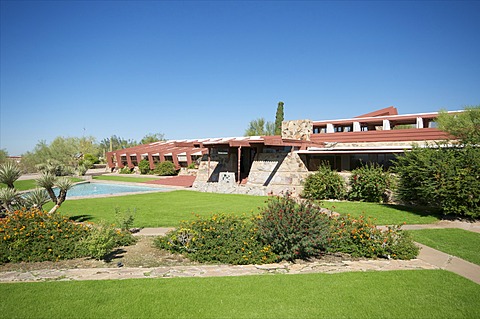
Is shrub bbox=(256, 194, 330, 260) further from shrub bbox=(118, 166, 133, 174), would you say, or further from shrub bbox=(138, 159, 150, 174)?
shrub bbox=(118, 166, 133, 174)

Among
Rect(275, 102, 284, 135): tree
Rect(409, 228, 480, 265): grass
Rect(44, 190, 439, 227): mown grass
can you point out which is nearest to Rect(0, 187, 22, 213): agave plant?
Rect(44, 190, 439, 227): mown grass

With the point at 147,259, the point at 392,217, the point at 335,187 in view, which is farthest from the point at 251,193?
the point at 147,259

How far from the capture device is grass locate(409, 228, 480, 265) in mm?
6699

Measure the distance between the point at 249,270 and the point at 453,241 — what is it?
5.58 meters

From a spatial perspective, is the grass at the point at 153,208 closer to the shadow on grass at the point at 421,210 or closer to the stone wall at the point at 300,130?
the shadow on grass at the point at 421,210

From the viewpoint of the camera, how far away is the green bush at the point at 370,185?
46.4ft

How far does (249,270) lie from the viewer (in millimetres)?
5703

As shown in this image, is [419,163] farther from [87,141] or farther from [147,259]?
[87,141]

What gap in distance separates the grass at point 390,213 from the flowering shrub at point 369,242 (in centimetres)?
271

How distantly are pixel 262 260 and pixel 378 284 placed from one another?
213 centimetres

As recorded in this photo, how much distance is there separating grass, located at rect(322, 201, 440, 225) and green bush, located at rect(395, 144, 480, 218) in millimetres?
619

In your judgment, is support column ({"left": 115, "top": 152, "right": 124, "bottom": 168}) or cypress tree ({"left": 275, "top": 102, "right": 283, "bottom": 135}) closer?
cypress tree ({"left": 275, "top": 102, "right": 283, "bottom": 135})

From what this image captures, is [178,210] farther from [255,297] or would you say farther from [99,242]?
[255,297]

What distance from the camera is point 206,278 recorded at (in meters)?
5.28
